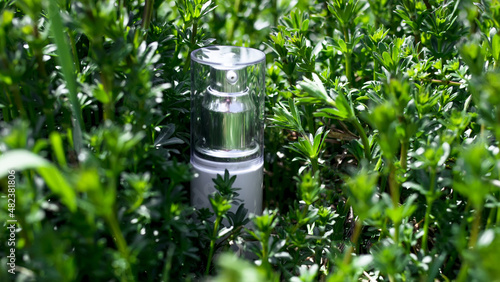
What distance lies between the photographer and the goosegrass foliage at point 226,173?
94cm

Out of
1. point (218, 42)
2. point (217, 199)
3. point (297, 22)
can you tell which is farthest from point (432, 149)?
point (218, 42)

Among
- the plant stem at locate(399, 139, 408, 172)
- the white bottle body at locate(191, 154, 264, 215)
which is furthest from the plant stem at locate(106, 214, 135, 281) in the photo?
the plant stem at locate(399, 139, 408, 172)

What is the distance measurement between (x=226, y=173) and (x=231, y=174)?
0.39 feet

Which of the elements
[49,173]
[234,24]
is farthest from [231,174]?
[234,24]

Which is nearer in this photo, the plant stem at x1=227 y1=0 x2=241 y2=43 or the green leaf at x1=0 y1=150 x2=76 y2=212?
the green leaf at x1=0 y1=150 x2=76 y2=212

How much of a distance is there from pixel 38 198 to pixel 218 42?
126cm

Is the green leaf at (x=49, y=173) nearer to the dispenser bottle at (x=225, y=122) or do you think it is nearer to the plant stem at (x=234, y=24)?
the dispenser bottle at (x=225, y=122)

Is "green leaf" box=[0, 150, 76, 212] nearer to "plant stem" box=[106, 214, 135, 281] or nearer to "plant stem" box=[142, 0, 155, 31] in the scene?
"plant stem" box=[106, 214, 135, 281]

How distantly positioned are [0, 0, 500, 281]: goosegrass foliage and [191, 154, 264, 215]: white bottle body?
4 cm

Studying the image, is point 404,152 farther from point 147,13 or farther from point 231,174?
point 147,13

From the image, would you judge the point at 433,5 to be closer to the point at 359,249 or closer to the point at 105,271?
the point at 359,249

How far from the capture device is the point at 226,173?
4.49 ft

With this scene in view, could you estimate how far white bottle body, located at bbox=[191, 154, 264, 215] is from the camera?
1.49m

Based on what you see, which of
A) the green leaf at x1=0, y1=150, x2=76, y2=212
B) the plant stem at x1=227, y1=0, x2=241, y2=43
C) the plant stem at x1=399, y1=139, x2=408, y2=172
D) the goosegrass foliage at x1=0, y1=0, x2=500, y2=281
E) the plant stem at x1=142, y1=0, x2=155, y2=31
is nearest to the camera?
the green leaf at x1=0, y1=150, x2=76, y2=212
